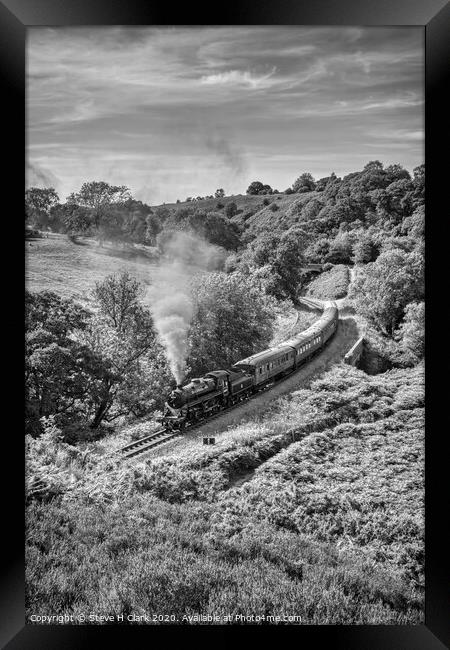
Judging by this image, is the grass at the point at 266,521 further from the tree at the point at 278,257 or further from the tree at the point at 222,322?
the tree at the point at 278,257

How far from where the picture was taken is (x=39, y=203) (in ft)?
12.6

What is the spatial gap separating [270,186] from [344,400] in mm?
1916

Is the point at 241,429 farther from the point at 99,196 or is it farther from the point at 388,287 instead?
the point at 99,196

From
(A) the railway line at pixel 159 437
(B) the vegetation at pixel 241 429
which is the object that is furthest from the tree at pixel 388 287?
(A) the railway line at pixel 159 437

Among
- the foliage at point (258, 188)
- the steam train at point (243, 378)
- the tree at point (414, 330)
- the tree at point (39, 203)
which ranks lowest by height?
the steam train at point (243, 378)

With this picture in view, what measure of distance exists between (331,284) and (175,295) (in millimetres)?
1370

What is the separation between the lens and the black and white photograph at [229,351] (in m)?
3.62

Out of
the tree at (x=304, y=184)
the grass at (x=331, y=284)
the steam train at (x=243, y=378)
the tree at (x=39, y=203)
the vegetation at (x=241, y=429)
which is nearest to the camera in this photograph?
the vegetation at (x=241, y=429)

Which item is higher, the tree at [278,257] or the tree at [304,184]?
the tree at [304,184]

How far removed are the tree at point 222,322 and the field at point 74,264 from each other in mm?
524
